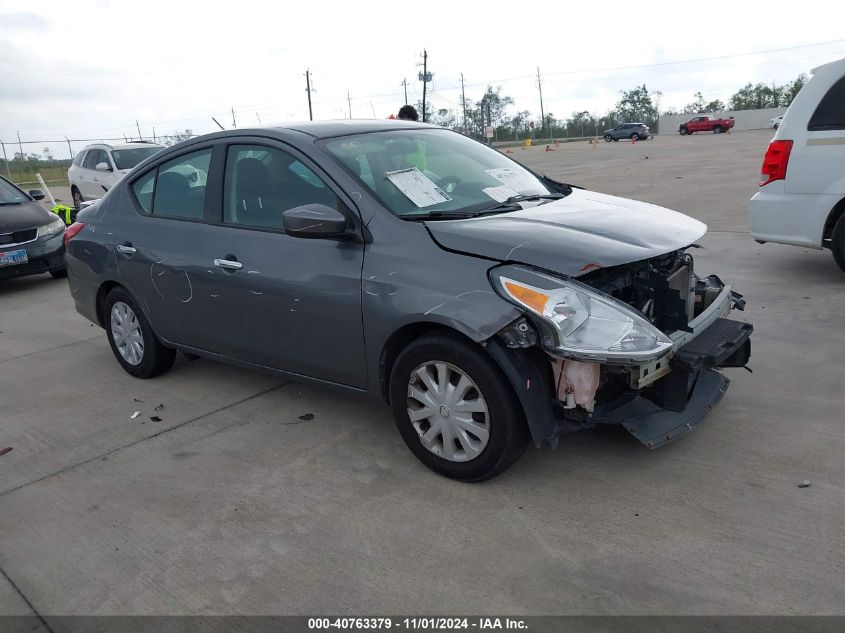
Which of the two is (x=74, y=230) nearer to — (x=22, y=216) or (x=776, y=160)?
(x=22, y=216)

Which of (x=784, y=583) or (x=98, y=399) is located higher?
(x=98, y=399)

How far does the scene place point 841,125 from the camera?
5992 mm

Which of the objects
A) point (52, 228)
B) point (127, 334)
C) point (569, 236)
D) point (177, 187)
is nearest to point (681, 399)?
point (569, 236)

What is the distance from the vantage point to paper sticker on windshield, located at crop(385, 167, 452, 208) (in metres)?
3.76

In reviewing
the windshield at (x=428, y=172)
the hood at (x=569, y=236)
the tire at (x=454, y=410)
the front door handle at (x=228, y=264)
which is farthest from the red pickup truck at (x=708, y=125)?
the tire at (x=454, y=410)

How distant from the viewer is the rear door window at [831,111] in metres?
6.02

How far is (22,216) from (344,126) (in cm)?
638

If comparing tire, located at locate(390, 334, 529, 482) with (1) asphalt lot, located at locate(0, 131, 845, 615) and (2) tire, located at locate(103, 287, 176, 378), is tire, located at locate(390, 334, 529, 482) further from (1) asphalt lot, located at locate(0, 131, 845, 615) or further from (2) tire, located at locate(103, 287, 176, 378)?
(2) tire, located at locate(103, 287, 176, 378)

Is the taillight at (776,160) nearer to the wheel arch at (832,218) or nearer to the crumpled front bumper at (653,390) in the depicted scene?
the wheel arch at (832,218)

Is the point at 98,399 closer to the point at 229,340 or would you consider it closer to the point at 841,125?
the point at 229,340

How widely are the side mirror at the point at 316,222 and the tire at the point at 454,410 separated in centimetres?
68

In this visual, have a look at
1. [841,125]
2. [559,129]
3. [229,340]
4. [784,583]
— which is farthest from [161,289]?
[559,129]

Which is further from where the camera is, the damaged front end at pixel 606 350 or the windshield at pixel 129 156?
the windshield at pixel 129 156

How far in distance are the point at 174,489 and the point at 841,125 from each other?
587 centimetres
